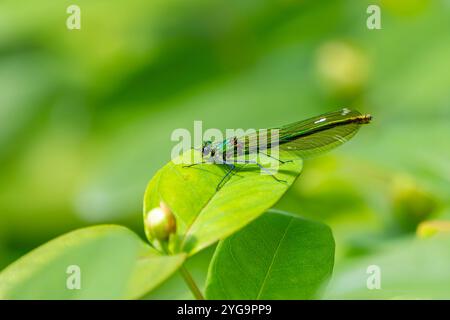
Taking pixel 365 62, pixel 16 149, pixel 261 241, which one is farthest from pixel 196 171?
pixel 16 149

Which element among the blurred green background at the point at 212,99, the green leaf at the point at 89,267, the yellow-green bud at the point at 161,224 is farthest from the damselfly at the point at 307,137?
the green leaf at the point at 89,267

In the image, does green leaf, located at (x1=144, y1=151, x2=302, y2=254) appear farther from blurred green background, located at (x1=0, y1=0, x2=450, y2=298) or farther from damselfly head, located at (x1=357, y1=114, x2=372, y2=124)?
blurred green background, located at (x1=0, y1=0, x2=450, y2=298)

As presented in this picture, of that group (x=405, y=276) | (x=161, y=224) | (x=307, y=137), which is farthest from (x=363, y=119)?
(x=161, y=224)

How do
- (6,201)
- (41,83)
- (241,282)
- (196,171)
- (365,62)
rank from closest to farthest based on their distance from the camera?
(241,282), (196,171), (365,62), (6,201), (41,83)

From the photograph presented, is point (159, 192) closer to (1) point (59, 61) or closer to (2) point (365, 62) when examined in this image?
(2) point (365, 62)

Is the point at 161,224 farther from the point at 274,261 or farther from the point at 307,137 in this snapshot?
the point at 307,137

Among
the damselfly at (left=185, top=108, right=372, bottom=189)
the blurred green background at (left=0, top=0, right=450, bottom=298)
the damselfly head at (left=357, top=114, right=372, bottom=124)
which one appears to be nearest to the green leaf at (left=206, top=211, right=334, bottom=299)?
the damselfly at (left=185, top=108, right=372, bottom=189)
